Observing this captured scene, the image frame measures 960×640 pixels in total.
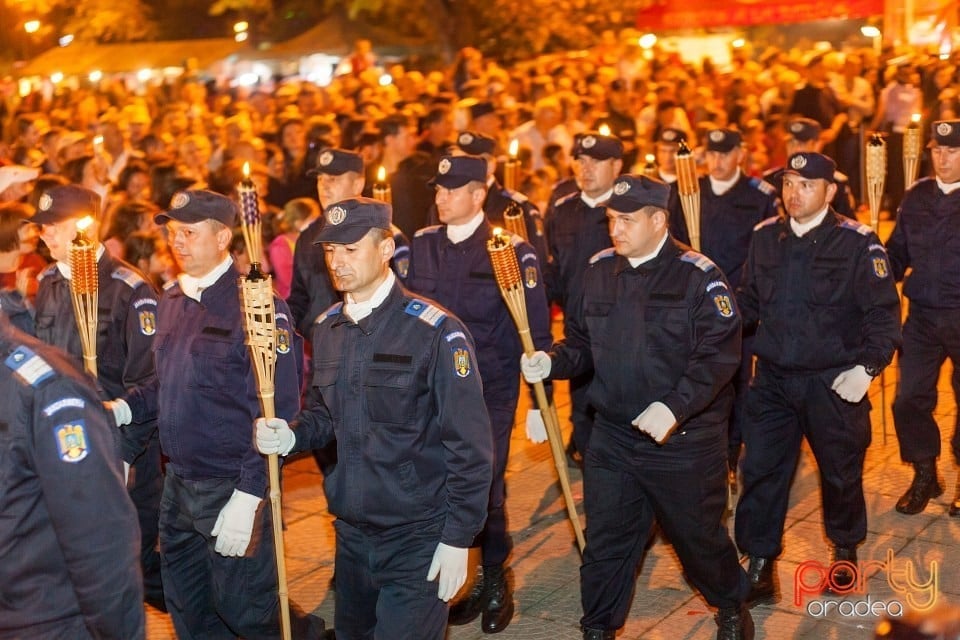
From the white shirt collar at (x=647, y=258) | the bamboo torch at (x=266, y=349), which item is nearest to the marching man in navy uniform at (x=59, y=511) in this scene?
the bamboo torch at (x=266, y=349)

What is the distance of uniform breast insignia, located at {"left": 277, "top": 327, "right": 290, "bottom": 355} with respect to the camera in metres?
5.59

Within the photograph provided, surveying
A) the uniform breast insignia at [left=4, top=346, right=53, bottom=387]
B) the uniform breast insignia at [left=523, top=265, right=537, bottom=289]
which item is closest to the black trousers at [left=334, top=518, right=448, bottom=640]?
the uniform breast insignia at [left=4, top=346, right=53, bottom=387]

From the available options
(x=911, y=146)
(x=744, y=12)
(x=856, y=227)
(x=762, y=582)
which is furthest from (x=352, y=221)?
(x=744, y=12)

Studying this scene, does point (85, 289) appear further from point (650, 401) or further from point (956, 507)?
point (956, 507)

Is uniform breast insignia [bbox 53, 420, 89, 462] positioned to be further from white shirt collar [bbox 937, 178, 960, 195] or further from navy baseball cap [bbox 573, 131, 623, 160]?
white shirt collar [bbox 937, 178, 960, 195]

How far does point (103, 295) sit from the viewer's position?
6582 mm

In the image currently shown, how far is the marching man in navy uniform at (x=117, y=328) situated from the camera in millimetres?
6441

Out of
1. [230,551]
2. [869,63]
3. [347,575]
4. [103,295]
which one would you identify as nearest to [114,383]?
[103,295]

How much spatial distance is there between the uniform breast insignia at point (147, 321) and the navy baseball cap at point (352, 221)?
165cm

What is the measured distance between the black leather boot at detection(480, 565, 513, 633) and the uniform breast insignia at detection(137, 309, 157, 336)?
211 centimetres

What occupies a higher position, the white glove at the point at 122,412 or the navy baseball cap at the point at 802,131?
the white glove at the point at 122,412

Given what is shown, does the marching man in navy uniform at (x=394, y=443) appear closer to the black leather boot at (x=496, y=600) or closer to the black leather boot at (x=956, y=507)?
the black leather boot at (x=496, y=600)

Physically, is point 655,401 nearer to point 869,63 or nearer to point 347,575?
point 347,575

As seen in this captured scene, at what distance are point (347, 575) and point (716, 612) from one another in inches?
88.8
